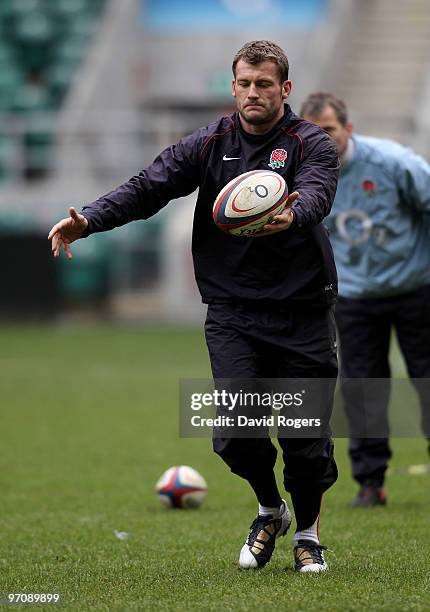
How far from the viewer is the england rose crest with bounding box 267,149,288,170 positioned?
→ 212 inches

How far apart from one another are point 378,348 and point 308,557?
7.53 ft

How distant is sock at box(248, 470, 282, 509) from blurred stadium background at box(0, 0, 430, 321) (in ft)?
57.6

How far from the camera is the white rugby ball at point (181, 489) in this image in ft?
24.6

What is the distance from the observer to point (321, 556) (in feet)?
18.1

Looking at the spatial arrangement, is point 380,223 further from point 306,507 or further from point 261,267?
point 306,507

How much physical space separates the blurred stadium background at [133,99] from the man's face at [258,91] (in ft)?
58.3

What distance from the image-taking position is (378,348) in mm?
7555

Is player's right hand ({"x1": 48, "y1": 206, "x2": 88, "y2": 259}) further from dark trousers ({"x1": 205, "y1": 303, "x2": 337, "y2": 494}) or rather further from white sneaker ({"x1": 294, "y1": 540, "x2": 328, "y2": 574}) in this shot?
white sneaker ({"x1": 294, "y1": 540, "x2": 328, "y2": 574})

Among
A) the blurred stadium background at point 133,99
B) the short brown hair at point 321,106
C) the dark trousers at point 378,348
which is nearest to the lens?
the short brown hair at point 321,106

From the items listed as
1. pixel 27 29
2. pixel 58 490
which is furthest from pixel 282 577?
pixel 27 29

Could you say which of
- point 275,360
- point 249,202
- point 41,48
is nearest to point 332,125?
point 275,360

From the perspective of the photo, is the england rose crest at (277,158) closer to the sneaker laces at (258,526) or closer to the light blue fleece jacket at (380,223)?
the sneaker laces at (258,526)

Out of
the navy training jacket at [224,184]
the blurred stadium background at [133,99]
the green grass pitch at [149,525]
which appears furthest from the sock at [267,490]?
the blurred stadium background at [133,99]

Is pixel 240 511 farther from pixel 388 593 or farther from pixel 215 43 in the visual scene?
pixel 215 43
